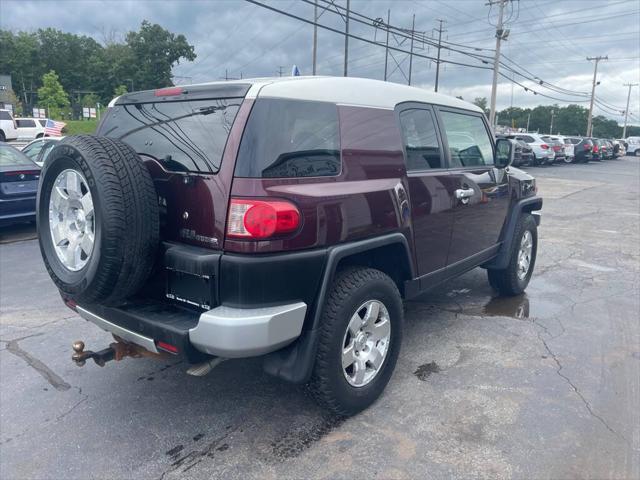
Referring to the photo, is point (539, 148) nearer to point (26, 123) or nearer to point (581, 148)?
point (581, 148)

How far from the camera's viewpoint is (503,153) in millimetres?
4781

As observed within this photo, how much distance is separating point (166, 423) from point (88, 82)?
286 ft

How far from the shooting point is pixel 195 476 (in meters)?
2.59

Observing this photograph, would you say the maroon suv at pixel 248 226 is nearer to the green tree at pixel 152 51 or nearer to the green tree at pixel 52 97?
the green tree at pixel 52 97

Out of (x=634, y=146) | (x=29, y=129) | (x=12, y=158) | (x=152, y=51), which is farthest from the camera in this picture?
(x=152, y=51)

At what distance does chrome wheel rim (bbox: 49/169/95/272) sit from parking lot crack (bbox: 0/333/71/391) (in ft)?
3.76

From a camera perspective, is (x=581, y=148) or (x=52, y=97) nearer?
(x=581, y=148)

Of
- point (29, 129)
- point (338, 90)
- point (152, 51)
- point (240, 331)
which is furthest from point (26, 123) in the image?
point (152, 51)

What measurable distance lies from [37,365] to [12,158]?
544 centimetres

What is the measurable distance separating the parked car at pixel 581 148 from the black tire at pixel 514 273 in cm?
2992

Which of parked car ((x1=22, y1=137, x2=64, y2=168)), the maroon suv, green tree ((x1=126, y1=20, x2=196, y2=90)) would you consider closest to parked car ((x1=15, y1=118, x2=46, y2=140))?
parked car ((x1=22, y1=137, x2=64, y2=168))

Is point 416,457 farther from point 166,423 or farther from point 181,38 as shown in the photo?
point 181,38

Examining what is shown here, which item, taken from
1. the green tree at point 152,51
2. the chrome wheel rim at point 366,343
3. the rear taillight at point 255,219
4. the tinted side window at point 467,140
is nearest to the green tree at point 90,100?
the green tree at point 152,51

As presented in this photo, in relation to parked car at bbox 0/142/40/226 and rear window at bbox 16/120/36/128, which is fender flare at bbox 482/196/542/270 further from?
rear window at bbox 16/120/36/128
